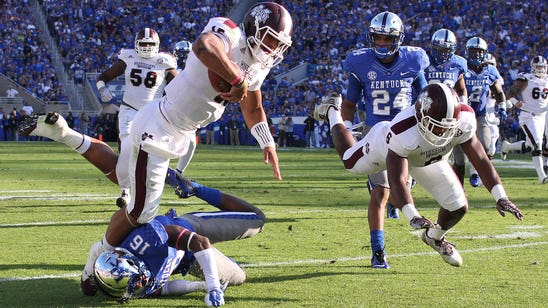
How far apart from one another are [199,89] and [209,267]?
1026 mm

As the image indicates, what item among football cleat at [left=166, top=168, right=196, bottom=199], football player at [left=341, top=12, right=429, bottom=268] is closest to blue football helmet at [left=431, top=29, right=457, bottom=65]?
football player at [left=341, top=12, right=429, bottom=268]

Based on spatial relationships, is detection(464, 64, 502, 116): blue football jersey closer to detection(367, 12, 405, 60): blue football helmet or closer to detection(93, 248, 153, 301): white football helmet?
detection(367, 12, 405, 60): blue football helmet

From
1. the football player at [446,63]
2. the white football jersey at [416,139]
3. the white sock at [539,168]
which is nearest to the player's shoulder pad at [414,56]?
the white football jersey at [416,139]

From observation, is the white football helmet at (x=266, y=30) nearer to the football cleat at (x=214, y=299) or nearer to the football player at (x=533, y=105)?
the football cleat at (x=214, y=299)

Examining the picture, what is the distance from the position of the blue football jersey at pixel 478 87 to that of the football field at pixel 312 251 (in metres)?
1.20

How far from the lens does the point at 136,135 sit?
16.8ft

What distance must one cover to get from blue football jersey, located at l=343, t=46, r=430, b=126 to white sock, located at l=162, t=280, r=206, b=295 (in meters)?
2.61

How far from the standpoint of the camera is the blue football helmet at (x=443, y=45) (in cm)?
980

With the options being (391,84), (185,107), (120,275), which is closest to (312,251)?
(391,84)

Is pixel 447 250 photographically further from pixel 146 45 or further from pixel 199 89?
pixel 146 45

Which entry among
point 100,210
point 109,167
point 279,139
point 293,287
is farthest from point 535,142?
point 279,139

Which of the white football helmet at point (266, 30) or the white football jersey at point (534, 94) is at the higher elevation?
the white football helmet at point (266, 30)

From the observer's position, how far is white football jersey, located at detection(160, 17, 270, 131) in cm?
496

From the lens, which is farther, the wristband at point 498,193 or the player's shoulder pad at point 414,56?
the player's shoulder pad at point 414,56
